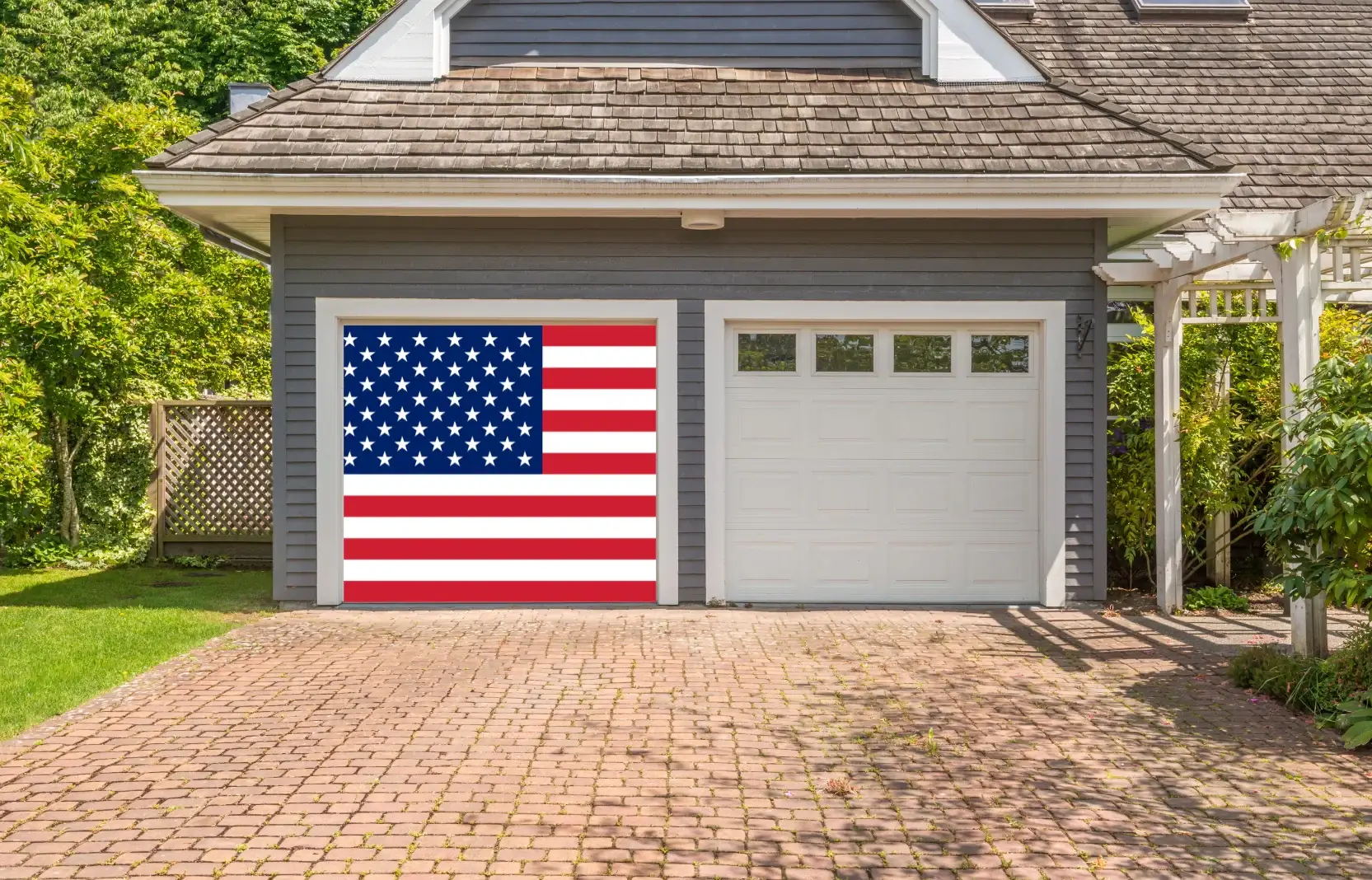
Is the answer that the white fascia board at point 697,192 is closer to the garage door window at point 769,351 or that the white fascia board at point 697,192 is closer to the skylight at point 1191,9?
the garage door window at point 769,351

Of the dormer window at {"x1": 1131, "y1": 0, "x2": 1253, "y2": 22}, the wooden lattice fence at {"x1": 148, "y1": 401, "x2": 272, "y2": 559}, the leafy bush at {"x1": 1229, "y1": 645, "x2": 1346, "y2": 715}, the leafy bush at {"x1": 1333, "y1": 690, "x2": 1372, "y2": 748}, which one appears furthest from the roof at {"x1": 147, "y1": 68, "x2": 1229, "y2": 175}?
the dormer window at {"x1": 1131, "y1": 0, "x2": 1253, "y2": 22}

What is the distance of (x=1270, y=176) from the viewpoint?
10273 mm

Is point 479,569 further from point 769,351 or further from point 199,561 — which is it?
point 199,561

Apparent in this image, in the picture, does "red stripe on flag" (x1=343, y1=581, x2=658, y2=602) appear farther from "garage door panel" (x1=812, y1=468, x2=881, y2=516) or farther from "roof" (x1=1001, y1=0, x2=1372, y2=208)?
"roof" (x1=1001, y1=0, x2=1372, y2=208)

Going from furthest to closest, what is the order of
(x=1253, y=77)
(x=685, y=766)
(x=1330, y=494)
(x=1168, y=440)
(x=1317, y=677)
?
(x=1253, y=77) < (x=1168, y=440) < (x=1317, y=677) < (x=1330, y=494) < (x=685, y=766)

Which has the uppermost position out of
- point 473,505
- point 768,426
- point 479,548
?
point 768,426

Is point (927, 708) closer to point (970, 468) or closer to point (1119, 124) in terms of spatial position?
point (970, 468)

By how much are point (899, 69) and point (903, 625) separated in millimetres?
4937

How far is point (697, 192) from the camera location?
7.92 m

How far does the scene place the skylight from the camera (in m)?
13.1

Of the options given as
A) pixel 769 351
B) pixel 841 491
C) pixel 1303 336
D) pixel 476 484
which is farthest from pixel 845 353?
pixel 1303 336

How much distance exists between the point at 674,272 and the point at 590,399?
3.99 feet

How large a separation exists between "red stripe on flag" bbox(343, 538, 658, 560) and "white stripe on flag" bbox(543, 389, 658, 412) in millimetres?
1059

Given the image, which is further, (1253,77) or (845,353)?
(1253,77)
